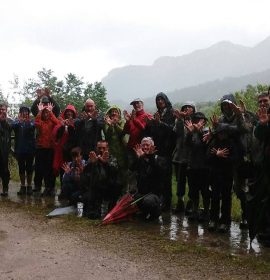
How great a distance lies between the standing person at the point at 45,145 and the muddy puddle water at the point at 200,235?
8.95ft

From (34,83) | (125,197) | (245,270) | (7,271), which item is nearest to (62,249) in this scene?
(7,271)

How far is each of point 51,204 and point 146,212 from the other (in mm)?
2139

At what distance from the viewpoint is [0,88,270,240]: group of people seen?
6.03 metres

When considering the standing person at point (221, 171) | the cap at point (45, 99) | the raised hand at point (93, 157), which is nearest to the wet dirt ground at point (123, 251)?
the standing person at point (221, 171)

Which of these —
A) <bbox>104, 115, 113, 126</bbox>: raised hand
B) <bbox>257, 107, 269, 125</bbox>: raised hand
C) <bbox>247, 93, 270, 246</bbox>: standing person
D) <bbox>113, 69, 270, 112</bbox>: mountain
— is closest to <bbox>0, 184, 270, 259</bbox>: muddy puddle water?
<bbox>247, 93, 270, 246</bbox>: standing person

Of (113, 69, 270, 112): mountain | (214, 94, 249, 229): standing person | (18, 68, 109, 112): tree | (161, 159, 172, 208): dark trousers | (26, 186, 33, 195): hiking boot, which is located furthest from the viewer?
(113, 69, 270, 112): mountain

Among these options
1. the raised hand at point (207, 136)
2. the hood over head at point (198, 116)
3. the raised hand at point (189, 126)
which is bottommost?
the raised hand at point (207, 136)

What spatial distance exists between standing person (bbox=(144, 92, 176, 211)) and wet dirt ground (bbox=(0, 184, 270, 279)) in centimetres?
58

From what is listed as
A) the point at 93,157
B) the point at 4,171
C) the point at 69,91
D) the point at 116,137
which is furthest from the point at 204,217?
the point at 69,91

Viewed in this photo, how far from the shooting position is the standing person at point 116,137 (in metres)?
7.76

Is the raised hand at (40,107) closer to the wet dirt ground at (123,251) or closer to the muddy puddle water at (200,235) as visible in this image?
the wet dirt ground at (123,251)

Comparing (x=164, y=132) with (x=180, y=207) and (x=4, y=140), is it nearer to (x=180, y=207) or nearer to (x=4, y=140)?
(x=180, y=207)

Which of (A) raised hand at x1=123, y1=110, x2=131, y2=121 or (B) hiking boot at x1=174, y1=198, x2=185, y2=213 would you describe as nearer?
(B) hiking boot at x1=174, y1=198, x2=185, y2=213

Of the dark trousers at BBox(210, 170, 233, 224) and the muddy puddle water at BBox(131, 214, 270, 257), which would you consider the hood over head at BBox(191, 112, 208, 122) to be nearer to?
the dark trousers at BBox(210, 170, 233, 224)
